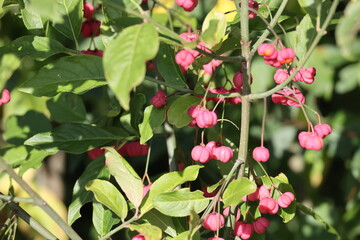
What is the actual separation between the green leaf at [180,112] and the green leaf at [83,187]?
27 cm

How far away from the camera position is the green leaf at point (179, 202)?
1275 mm

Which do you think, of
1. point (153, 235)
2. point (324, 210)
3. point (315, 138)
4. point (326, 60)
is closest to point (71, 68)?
point (153, 235)

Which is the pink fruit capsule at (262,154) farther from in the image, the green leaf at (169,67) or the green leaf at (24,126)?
the green leaf at (24,126)

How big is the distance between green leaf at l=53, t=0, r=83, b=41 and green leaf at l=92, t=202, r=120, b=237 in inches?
15.4

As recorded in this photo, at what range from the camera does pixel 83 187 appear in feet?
5.11

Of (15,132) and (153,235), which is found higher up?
(153,235)

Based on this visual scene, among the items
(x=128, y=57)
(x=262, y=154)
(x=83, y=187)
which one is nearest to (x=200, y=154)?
(x=262, y=154)

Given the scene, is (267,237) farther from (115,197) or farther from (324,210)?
(115,197)

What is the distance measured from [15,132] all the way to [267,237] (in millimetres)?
977

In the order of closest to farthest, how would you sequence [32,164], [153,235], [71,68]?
[153,235] < [71,68] < [32,164]

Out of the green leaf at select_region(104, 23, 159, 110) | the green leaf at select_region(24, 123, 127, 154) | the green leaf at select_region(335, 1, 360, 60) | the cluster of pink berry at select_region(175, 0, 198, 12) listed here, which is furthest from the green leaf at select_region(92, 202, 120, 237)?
the green leaf at select_region(335, 1, 360, 60)

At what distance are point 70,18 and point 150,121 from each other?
0.30m

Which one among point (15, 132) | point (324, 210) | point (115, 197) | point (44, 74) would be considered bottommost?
point (324, 210)

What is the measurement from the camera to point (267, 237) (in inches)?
91.2
